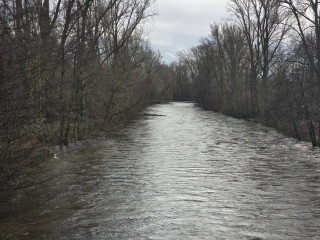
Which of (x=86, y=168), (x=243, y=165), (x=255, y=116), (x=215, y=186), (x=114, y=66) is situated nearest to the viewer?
(x=215, y=186)

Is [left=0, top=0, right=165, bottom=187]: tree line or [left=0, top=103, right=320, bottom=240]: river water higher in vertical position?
[left=0, top=0, right=165, bottom=187]: tree line

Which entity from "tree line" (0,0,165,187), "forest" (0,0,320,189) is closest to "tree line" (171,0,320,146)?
"forest" (0,0,320,189)

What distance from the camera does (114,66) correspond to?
89.1 ft

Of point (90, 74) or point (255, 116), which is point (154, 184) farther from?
point (255, 116)

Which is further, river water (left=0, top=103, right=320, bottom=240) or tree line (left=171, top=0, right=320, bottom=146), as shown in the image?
tree line (left=171, top=0, right=320, bottom=146)

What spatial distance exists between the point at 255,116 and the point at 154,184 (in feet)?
94.5

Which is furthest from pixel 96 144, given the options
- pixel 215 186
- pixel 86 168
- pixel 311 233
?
pixel 311 233

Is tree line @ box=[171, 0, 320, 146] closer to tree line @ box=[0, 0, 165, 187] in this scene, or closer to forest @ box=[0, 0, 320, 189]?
forest @ box=[0, 0, 320, 189]

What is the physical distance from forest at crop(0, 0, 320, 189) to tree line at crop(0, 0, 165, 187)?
0.09ft

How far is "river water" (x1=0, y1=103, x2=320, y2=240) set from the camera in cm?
693

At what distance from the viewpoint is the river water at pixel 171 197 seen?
6.93 m

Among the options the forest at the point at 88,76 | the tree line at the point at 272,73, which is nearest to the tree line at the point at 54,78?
the forest at the point at 88,76

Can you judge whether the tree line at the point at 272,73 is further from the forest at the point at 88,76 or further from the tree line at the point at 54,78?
the tree line at the point at 54,78

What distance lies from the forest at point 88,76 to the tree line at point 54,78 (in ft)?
0.09
